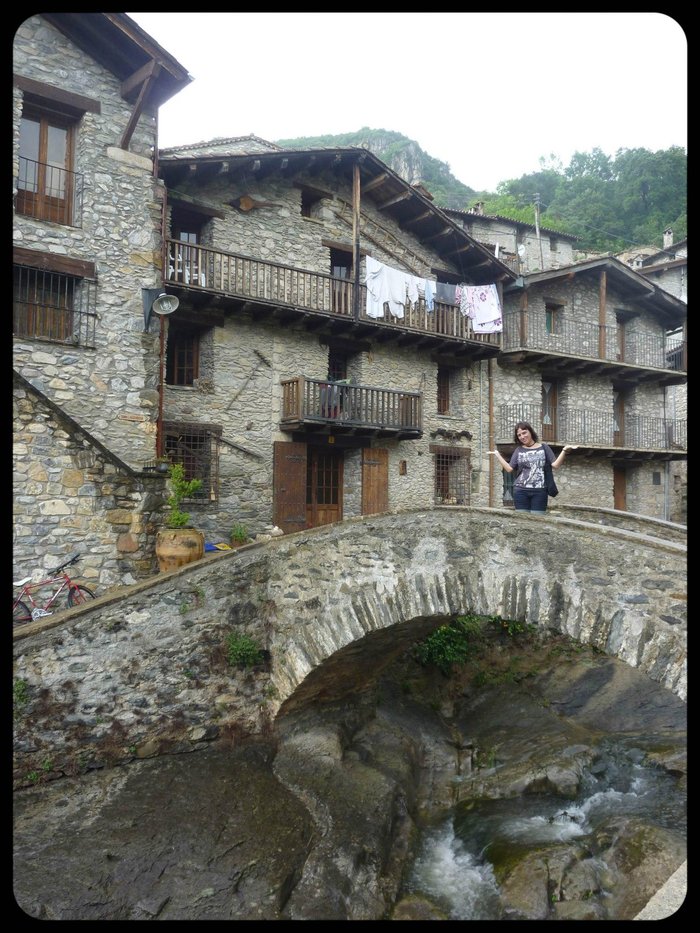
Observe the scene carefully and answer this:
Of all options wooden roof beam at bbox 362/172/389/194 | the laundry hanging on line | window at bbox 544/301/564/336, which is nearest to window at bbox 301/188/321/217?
wooden roof beam at bbox 362/172/389/194

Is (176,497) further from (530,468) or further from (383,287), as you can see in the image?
(383,287)

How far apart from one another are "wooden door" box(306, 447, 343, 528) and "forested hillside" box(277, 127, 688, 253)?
2540 cm

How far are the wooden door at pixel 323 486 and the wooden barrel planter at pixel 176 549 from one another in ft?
24.3

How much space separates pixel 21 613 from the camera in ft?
31.5

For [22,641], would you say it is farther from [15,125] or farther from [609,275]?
[609,275]

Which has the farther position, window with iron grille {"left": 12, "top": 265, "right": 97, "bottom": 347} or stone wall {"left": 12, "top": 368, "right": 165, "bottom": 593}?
window with iron grille {"left": 12, "top": 265, "right": 97, "bottom": 347}

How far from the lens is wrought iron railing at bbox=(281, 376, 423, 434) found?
1584 centimetres

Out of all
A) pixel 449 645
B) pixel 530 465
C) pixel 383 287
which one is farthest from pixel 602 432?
pixel 530 465

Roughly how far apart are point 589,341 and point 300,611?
660 inches

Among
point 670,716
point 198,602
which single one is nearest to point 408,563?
point 198,602

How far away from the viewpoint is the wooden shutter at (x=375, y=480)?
17328 millimetres

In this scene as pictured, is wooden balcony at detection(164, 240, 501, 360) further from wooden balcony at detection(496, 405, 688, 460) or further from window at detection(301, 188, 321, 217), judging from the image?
wooden balcony at detection(496, 405, 688, 460)

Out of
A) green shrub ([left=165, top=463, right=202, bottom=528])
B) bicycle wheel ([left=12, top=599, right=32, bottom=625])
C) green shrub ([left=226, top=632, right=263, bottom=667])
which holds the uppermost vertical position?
green shrub ([left=165, top=463, right=202, bottom=528])

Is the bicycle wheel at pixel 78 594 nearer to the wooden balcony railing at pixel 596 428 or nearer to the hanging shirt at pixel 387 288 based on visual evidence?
the hanging shirt at pixel 387 288
